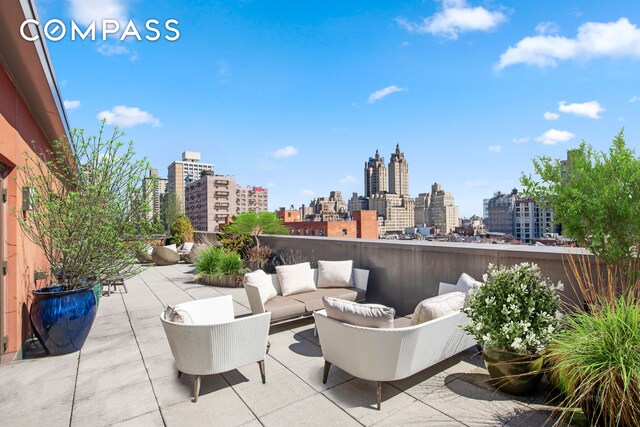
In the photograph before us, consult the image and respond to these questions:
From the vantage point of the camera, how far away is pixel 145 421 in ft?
8.15

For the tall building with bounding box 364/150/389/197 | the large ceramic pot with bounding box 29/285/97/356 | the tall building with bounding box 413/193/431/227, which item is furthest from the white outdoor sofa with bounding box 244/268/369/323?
the tall building with bounding box 364/150/389/197

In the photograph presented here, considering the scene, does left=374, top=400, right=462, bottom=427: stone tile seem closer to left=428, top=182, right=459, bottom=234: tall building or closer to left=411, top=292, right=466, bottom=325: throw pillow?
left=411, top=292, right=466, bottom=325: throw pillow

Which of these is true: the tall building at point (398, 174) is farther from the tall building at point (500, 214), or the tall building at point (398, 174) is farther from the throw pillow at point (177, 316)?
the throw pillow at point (177, 316)

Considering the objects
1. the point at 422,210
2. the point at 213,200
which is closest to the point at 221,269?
the point at 213,200

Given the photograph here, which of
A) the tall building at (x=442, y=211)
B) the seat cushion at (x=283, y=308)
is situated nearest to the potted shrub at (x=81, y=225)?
the seat cushion at (x=283, y=308)

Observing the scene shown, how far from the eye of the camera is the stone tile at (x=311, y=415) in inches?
95.0

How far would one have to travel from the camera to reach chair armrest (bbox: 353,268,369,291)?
5.53 m

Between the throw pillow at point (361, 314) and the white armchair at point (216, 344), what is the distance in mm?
645

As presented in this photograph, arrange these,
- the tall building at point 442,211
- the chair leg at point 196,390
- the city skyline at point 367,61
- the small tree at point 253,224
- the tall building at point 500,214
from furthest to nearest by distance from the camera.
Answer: the tall building at point 442,211 → the tall building at point 500,214 → the small tree at point 253,224 → the city skyline at point 367,61 → the chair leg at point 196,390

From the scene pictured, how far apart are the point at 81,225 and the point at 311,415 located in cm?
359

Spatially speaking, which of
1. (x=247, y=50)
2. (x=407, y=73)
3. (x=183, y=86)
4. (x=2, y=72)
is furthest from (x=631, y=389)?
(x=407, y=73)

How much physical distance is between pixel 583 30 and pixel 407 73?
5.91m

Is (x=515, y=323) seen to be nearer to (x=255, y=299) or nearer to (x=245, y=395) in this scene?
(x=245, y=395)

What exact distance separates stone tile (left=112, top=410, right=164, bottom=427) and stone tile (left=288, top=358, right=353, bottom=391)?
125 centimetres
